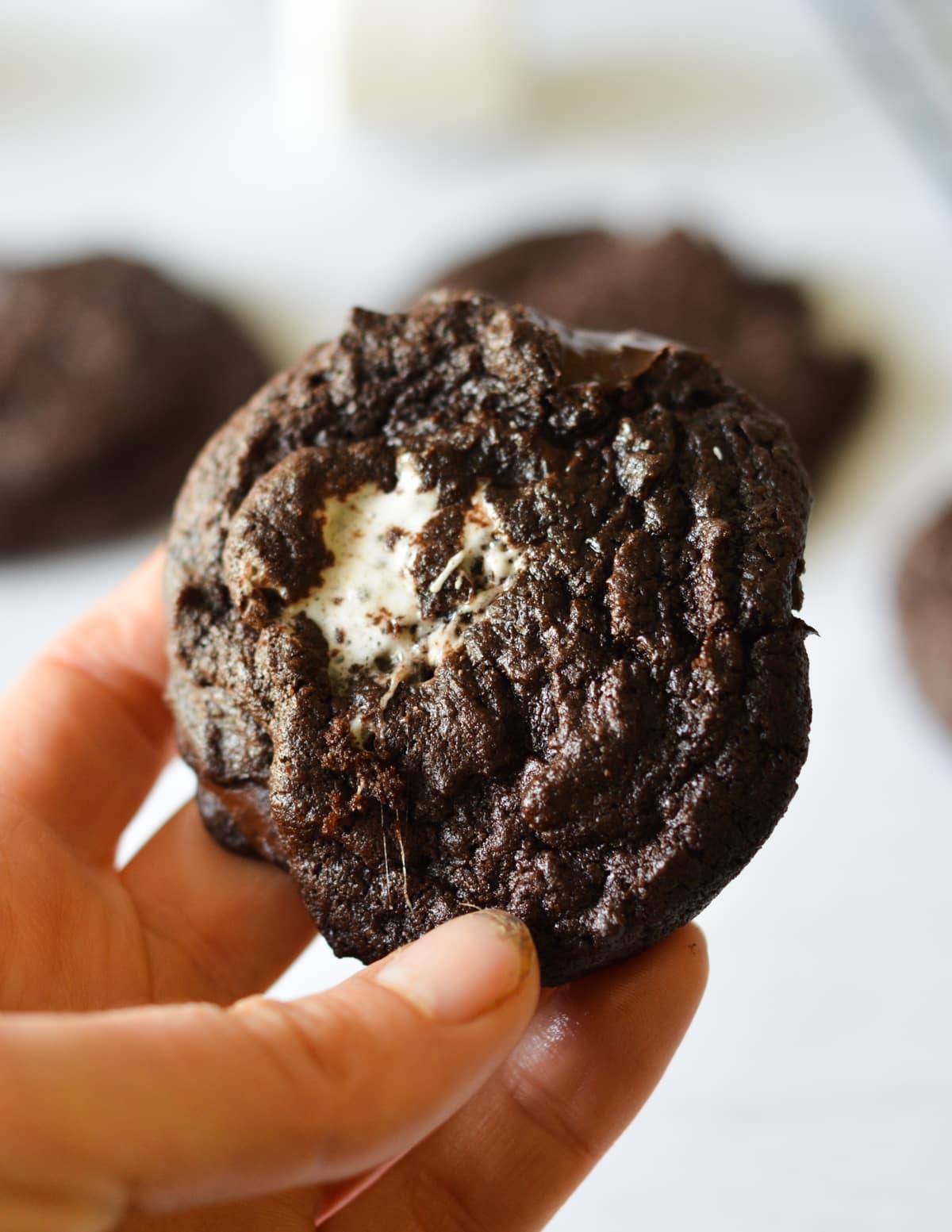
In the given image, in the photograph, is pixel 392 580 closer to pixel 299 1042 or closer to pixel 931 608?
pixel 299 1042

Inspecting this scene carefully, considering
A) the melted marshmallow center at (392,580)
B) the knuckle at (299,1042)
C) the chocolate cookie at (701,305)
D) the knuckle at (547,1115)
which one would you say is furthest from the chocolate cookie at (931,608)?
the knuckle at (299,1042)

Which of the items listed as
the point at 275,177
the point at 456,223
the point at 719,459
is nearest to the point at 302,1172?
the point at 719,459

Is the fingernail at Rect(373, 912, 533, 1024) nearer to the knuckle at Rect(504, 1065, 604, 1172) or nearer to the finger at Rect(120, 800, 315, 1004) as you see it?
the knuckle at Rect(504, 1065, 604, 1172)

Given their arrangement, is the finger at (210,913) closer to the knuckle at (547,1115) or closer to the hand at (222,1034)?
the hand at (222,1034)

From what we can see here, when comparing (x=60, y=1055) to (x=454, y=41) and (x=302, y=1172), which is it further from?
(x=454, y=41)

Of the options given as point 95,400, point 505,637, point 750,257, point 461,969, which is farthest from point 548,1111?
point 750,257

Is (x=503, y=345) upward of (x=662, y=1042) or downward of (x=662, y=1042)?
upward
